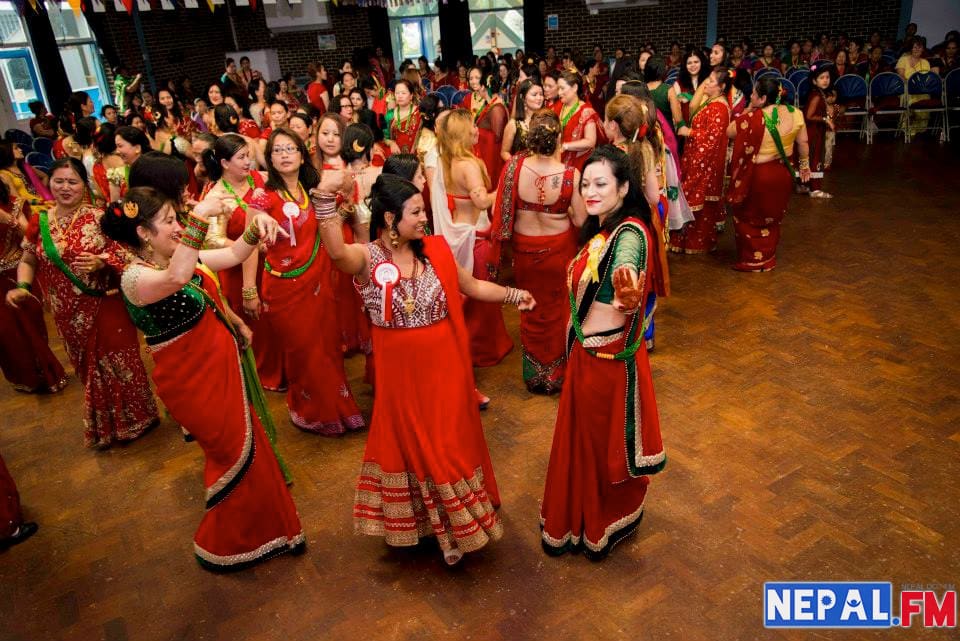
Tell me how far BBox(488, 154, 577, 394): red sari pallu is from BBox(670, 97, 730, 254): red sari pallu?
7.11 ft

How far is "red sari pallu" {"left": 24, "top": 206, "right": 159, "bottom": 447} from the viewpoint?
3.14 m

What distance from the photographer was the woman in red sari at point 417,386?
219 cm

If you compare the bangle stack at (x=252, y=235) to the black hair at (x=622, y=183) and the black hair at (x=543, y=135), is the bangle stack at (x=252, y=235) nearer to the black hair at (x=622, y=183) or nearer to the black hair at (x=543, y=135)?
the black hair at (x=622, y=183)

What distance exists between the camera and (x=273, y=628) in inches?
91.0

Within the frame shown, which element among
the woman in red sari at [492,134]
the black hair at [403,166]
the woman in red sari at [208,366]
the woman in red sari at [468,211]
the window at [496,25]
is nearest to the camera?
the woman in red sari at [208,366]

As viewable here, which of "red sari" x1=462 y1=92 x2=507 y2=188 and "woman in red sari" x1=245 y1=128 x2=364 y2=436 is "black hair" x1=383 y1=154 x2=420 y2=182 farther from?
"red sari" x1=462 y1=92 x2=507 y2=188

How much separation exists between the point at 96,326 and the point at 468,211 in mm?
1949

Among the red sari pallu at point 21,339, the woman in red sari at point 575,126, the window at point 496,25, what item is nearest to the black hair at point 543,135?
the woman in red sari at point 575,126

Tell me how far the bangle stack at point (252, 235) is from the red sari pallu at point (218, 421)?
31cm

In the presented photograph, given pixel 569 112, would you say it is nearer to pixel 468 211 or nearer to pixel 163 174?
pixel 468 211

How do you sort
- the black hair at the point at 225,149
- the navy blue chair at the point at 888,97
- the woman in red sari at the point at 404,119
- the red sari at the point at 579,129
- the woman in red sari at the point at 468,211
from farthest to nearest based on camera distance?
the navy blue chair at the point at 888,97, the woman in red sari at the point at 404,119, the red sari at the point at 579,129, the woman in red sari at the point at 468,211, the black hair at the point at 225,149

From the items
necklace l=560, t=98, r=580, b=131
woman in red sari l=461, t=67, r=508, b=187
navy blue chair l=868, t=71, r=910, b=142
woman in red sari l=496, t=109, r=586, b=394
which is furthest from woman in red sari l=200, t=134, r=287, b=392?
navy blue chair l=868, t=71, r=910, b=142

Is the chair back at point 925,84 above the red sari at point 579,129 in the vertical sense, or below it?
below

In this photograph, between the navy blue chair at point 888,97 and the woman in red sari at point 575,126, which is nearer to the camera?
the woman in red sari at point 575,126
